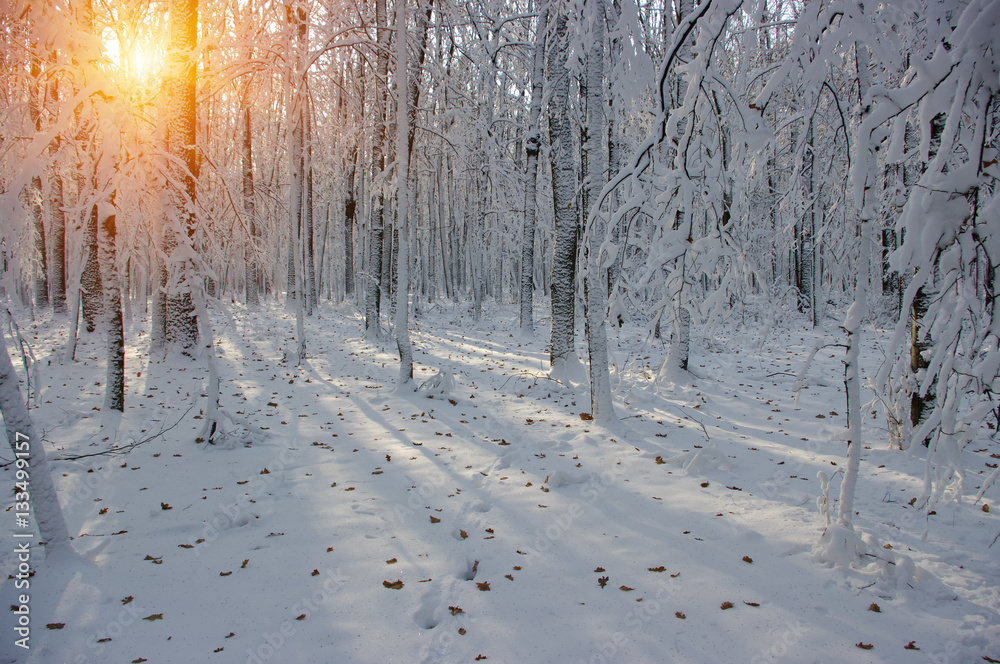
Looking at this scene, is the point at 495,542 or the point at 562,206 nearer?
the point at 495,542

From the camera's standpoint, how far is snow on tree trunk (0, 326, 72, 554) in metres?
3.00

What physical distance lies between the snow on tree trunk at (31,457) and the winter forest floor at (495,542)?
0.73 ft

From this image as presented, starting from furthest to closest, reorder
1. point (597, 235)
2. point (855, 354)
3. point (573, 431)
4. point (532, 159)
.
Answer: point (532, 159) → point (573, 431) → point (597, 235) → point (855, 354)

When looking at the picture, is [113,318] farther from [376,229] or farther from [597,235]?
[376,229]

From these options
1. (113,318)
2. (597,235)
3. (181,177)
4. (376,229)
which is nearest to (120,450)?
(113,318)

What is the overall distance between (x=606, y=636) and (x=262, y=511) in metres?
3.19

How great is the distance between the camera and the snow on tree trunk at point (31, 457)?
9.86ft

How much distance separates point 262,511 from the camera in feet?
14.1

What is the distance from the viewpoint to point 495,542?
12.5 feet

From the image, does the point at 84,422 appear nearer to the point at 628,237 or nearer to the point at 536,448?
the point at 536,448

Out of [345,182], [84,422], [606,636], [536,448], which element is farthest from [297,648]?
[345,182]

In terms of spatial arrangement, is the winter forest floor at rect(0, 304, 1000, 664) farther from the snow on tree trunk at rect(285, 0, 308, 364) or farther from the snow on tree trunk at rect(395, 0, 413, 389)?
the snow on tree trunk at rect(285, 0, 308, 364)

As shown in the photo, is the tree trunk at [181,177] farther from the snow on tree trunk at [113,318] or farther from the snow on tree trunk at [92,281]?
the snow on tree trunk at [92,281]

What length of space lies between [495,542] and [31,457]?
128 inches
